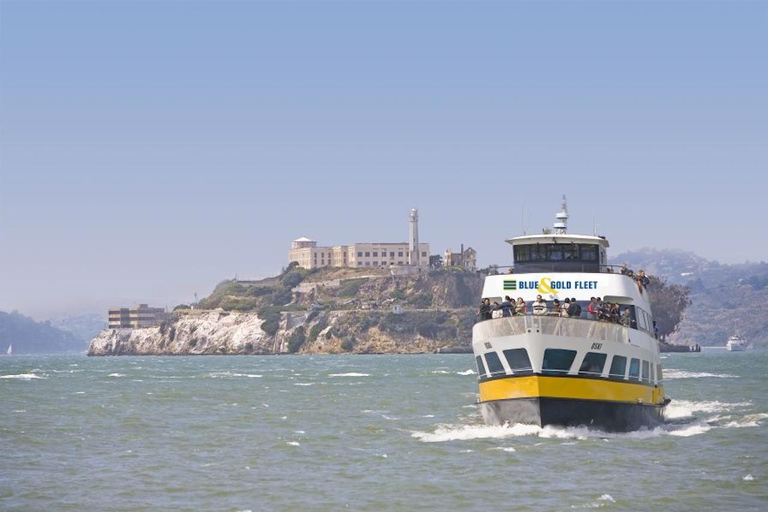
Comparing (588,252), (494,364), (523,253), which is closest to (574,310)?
(494,364)

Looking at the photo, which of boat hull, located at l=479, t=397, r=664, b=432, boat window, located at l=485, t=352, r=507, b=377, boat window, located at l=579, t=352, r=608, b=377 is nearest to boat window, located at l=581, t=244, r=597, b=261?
boat hull, located at l=479, t=397, r=664, b=432

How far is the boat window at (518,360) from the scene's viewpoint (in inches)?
1714

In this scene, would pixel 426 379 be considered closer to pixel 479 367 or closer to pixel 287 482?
pixel 479 367

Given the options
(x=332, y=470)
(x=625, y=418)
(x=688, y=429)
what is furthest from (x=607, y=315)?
(x=332, y=470)

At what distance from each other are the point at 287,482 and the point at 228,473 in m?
2.73

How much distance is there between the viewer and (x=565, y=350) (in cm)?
4319

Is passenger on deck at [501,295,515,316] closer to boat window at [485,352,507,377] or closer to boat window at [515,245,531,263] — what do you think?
boat window at [485,352,507,377]

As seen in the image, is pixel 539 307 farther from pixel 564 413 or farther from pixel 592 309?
pixel 564 413

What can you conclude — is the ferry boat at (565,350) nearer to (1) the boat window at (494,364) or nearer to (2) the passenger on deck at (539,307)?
(1) the boat window at (494,364)

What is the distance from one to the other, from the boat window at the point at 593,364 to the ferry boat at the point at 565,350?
33 mm

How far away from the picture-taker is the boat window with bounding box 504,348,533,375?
1714 inches

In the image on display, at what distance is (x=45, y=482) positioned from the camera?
3662cm

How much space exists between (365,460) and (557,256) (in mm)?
14000

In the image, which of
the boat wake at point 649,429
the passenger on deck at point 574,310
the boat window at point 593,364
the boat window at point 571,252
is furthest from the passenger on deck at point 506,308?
the boat window at point 571,252
